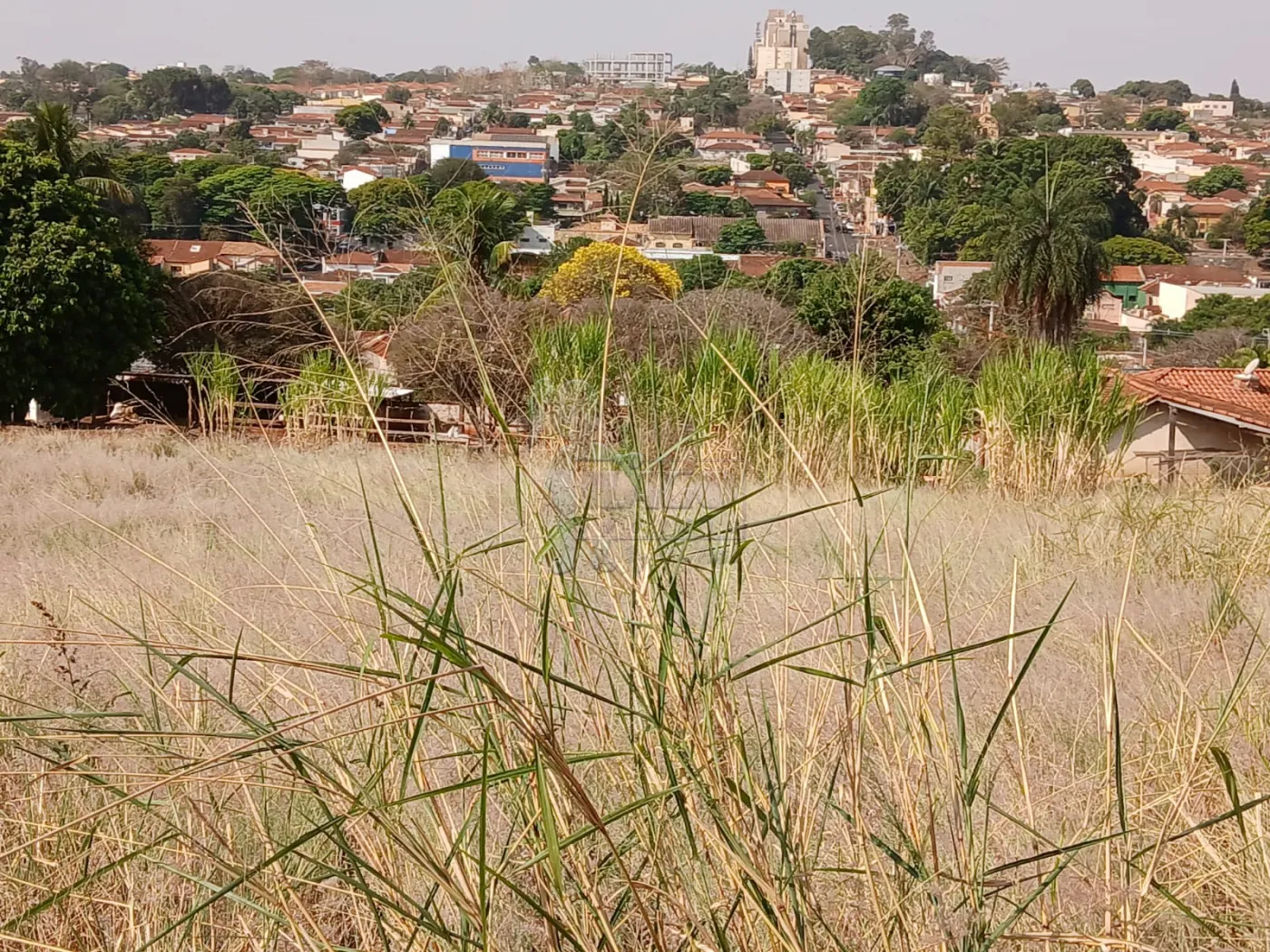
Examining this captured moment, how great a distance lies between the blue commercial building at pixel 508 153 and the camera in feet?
31.5

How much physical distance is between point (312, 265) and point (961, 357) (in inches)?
356

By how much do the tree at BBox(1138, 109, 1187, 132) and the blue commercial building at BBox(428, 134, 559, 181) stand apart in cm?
5346

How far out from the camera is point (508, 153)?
2748 centimetres

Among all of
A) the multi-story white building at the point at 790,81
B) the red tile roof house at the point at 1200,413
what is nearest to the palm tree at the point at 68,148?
the red tile roof house at the point at 1200,413

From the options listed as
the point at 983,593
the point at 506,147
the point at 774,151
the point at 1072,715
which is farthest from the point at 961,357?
the point at 774,151

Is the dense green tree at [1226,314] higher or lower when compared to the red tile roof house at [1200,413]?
lower

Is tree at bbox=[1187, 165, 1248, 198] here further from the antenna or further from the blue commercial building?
the antenna

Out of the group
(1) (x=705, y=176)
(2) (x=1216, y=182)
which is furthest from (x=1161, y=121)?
(1) (x=705, y=176)

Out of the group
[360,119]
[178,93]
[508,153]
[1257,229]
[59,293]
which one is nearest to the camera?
[59,293]

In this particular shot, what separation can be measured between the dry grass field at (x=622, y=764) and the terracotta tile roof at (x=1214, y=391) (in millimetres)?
7054

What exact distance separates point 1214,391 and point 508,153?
63.8 ft

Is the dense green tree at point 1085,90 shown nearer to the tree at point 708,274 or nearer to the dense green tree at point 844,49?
the dense green tree at point 844,49

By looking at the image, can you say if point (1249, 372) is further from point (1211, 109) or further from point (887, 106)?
point (1211, 109)

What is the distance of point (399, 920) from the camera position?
1107 mm
